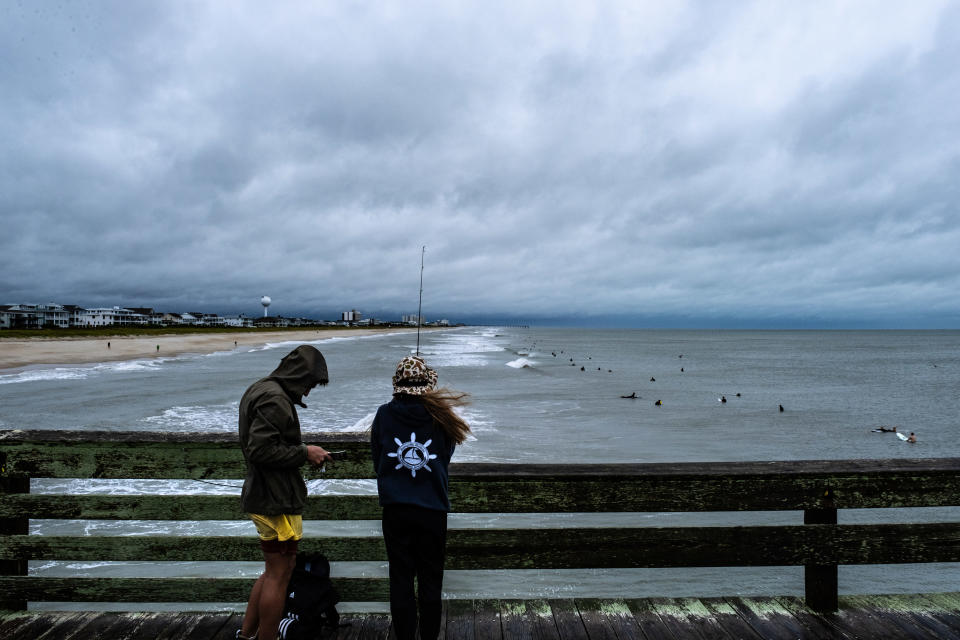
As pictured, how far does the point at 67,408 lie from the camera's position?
20.3 metres

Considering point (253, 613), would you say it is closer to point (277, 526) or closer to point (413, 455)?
point (277, 526)

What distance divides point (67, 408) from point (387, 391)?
13304 millimetres

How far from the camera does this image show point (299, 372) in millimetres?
3150

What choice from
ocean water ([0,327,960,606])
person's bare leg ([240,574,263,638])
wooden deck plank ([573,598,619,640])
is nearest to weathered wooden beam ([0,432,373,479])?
person's bare leg ([240,574,263,638])

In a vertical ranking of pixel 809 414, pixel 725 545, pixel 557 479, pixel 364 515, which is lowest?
pixel 809 414

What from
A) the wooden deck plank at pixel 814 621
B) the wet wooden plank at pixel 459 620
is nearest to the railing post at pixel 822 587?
the wooden deck plank at pixel 814 621

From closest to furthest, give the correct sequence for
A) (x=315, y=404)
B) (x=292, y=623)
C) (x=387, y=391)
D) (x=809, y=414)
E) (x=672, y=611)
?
(x=292, y=623) < (x=672, y=611) < (x=315, y=404) < (x=809, y=414) < (x=387, y=391)

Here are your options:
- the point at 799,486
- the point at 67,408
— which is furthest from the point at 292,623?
the point at 67,408

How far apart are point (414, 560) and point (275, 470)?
3.07ft

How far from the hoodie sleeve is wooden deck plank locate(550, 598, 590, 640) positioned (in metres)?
2.11

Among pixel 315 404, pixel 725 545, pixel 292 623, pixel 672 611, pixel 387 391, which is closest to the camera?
pixel 292 623

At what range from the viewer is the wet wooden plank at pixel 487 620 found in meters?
3.57

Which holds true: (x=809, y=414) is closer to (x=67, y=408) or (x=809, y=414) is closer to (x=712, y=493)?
(x=712, y=493)

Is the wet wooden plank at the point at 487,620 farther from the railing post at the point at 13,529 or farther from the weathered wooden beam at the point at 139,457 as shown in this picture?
the railing post at the point at 13,529
